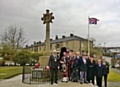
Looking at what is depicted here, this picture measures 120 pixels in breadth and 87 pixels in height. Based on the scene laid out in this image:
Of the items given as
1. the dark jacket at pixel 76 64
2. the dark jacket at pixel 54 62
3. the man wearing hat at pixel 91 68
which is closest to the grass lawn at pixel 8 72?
the dark jacket at pixel 54 62

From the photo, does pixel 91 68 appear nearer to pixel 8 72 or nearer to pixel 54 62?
pixel 54 62

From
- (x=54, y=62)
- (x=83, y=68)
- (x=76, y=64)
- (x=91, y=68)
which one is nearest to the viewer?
(x=54, y=62)

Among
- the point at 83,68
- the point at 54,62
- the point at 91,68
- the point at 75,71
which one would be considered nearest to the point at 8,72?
the point at 75,71

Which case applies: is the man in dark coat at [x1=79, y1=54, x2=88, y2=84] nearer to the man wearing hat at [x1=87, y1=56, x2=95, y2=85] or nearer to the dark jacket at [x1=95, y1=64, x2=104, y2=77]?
the man wearing hat at [x1=87, y1=56, x2=95, y2=85]

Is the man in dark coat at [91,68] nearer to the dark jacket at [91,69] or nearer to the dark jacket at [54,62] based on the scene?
the dark jacket at [91,69]

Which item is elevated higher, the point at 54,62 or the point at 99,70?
the point at 54,62

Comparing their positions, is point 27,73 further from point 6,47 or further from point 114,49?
point 114,49

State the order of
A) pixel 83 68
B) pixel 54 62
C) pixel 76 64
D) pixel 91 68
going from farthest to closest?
1. pixel 91 68
2. pixel 76 64
3. pixel 83 68
4. pixel 54 62

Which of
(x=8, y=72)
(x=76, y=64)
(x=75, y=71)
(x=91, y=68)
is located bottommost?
(x=8, y=72)

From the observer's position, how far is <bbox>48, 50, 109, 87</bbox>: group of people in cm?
1127

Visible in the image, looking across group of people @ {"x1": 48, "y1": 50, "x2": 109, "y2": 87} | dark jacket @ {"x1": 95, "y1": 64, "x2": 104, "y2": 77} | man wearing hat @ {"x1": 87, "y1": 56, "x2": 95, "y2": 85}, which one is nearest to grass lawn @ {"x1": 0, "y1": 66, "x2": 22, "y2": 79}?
group of people @ {"x1": 48, "y1": 50, "x2": 109, "y2": 87}

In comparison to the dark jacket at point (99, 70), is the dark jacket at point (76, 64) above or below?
above

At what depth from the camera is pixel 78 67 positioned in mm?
11648

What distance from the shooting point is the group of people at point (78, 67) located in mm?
11273
